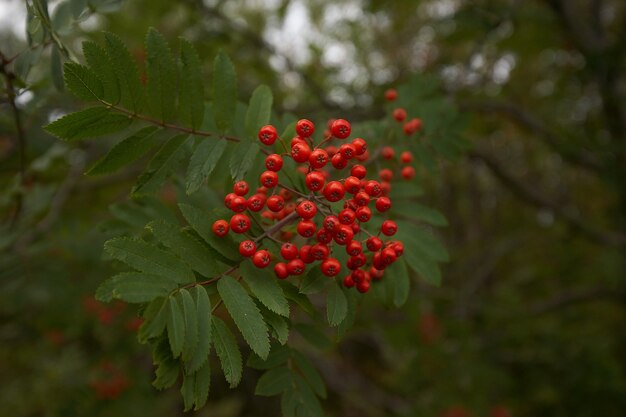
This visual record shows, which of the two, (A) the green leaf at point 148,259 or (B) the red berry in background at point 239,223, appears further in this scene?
(B) the red berry in background at point 239,223

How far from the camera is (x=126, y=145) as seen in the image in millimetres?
1715

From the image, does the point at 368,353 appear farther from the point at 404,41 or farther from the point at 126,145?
the point at 126,145

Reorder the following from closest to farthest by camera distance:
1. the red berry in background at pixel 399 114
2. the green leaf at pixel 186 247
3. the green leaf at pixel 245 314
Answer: the green leaf at pixel 245 314 < the green leaf at pixel 186 247 < the red berry in background at pixel 399 114

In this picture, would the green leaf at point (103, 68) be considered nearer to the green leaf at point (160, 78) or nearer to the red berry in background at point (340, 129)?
the green leaf at point (160, 78)

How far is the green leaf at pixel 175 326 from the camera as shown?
133 cm

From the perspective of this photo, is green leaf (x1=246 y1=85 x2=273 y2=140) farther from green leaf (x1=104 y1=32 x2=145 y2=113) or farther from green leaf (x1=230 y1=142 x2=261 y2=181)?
green leaf (x1=104 y1=32 x2=145 y2=113)

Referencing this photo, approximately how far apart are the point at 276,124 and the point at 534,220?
686 cm

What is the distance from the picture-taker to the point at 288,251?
161 cm

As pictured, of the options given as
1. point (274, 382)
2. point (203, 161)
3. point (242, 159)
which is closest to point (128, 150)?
point (203, 161)

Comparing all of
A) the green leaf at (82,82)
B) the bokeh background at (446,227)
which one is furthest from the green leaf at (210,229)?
the bokeh background at (446,227)

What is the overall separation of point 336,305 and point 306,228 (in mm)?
279

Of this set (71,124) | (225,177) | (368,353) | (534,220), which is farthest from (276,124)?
(368,353)

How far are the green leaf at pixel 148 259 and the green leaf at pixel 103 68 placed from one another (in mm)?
500

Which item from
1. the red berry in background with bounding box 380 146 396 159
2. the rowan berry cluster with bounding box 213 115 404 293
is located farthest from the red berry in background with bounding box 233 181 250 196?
the red berry in background with bounding box 380 146 396 159
